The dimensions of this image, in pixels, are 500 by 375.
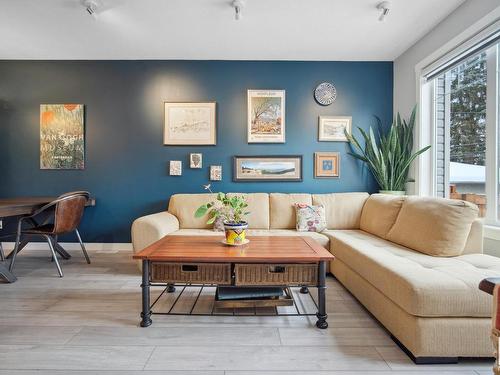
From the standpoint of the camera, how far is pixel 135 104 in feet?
11.7

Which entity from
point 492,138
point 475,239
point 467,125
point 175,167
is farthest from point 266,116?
point 475,239

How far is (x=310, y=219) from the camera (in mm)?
3010

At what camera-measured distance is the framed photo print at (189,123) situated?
11.5 ft

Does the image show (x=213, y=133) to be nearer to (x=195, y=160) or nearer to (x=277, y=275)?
(x=195, y=160)

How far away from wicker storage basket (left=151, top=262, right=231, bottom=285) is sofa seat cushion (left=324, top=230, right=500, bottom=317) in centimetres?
99

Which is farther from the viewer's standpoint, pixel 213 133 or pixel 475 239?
pixel 213 133

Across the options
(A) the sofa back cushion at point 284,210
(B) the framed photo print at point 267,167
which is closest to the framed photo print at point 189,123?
(B) the framed photo print at point 267,167

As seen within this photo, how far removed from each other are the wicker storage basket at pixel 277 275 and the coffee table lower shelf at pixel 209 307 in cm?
23

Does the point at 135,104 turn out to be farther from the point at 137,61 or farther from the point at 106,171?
the point at 106,171

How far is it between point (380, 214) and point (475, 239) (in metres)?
0.84

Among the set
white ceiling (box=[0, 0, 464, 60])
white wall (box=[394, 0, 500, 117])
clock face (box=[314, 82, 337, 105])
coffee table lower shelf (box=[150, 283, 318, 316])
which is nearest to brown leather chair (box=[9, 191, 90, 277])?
coffee table lower shelf (box=[150, 283, 318, 316])

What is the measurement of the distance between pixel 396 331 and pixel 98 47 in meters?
4.07

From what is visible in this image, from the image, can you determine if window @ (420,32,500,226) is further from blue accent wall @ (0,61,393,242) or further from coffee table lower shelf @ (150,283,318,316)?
coffee table lower shelf @ (150,283,318,316)

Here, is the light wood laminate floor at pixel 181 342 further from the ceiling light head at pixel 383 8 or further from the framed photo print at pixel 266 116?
the ceiling light head at pixel 383 8
